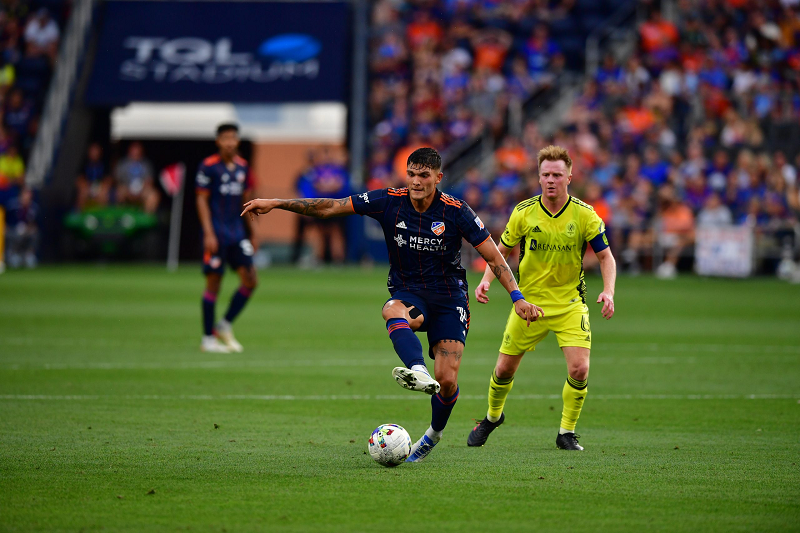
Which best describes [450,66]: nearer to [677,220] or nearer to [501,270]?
[677,220]

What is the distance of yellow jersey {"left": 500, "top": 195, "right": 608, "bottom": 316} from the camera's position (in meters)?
7.69

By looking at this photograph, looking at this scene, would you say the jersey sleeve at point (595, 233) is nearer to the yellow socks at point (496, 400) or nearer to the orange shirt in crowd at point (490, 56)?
the yellow socks at point (496, 400)

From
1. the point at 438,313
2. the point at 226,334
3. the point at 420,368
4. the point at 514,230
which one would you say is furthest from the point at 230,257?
the point at 420,368

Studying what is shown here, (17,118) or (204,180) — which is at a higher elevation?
(17,118)

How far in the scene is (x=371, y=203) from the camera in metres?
7.20

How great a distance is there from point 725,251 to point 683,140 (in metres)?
3.86

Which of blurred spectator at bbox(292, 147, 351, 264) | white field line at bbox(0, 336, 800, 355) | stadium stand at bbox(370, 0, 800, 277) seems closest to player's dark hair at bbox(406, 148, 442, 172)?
white field line at bbox(0, 336, 800, 355)

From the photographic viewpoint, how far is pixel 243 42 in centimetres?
3284

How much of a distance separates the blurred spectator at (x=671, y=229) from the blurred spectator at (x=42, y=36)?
61.7 ft

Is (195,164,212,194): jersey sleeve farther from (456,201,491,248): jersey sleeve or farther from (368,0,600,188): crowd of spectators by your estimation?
(368,0,600,188): crowd of spectators

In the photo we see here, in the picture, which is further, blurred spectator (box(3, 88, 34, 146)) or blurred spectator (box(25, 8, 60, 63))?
blurred spectator (box(25, 8, 60, 63))

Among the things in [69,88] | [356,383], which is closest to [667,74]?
[69,88]

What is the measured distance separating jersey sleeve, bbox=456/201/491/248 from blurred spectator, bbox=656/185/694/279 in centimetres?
2072

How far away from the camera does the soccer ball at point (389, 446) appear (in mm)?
6504
